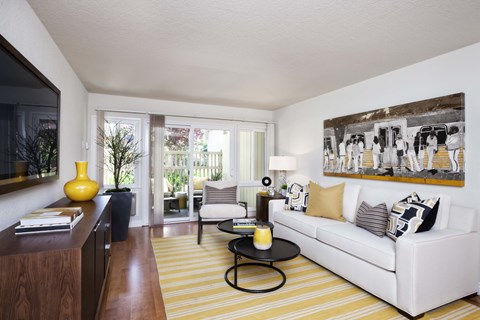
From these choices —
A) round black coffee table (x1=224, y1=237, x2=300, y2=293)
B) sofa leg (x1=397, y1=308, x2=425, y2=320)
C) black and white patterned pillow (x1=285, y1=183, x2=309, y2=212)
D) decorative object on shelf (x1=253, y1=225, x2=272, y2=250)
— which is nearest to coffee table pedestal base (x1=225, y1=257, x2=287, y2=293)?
round black coffee table (x1=224, y1=237, x2=300, y2=293)

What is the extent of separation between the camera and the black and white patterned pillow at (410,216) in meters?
2.24

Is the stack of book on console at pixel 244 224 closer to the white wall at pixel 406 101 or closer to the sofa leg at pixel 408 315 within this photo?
the sofa leg at pixel 408 315

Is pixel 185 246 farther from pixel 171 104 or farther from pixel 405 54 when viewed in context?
pixel 405 54

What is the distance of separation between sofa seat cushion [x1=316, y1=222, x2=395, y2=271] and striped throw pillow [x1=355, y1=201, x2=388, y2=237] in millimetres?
56

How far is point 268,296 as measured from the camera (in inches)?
90.4

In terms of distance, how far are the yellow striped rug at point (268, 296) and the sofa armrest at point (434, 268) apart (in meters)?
0.15

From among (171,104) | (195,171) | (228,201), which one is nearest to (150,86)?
(171,104)

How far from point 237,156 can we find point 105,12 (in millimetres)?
3764

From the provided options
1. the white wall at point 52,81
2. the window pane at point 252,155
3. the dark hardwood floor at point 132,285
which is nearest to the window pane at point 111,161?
the white wall at point 52,81

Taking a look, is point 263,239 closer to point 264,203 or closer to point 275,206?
point 275,206

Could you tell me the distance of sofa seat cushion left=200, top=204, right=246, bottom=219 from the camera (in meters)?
3.76

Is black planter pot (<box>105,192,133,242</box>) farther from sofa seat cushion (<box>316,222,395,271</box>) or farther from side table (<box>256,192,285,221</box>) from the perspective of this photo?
sofa seat cushion (<box>316,222,395,271</box>)

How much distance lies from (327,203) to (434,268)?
1.37 metres

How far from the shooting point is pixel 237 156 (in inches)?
214
